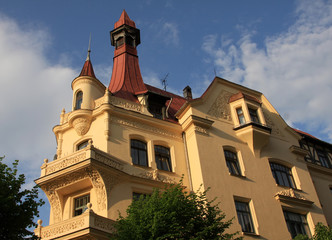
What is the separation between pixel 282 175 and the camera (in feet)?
77.2

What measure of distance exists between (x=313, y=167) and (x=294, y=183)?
137 inches

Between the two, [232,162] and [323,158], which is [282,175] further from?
[323,158]

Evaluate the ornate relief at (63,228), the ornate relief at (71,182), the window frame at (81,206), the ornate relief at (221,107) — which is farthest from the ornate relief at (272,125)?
the ornate relief at (63,228)

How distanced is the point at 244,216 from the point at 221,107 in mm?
6980

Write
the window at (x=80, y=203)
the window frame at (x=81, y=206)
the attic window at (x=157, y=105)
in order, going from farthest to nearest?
the attic window at (x=157, y=105) < the window at (x=80, y=203) < the window frame at (x=81, y=206)

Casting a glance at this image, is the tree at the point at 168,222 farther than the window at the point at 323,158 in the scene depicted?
No

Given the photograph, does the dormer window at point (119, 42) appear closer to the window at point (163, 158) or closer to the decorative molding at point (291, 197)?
the window at point (163, 158)

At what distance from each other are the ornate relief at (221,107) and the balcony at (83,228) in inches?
389

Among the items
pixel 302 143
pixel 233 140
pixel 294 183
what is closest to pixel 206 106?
pixel 233 140

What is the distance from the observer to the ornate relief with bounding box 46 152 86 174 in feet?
58.4

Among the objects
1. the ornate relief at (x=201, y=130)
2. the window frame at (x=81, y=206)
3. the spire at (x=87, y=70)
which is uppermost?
the spire at (x=87, y=70)

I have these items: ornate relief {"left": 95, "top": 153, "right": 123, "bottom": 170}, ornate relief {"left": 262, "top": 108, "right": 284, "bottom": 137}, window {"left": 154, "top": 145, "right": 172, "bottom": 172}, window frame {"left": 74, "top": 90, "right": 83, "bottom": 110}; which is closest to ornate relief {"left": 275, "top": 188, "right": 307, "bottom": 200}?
ornate relief {"left": 262, "top": 108, "right": 284, "bottom": 137}

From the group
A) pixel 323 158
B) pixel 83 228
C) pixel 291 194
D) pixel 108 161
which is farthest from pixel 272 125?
pixel 83 228

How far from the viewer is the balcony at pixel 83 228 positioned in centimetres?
1546
